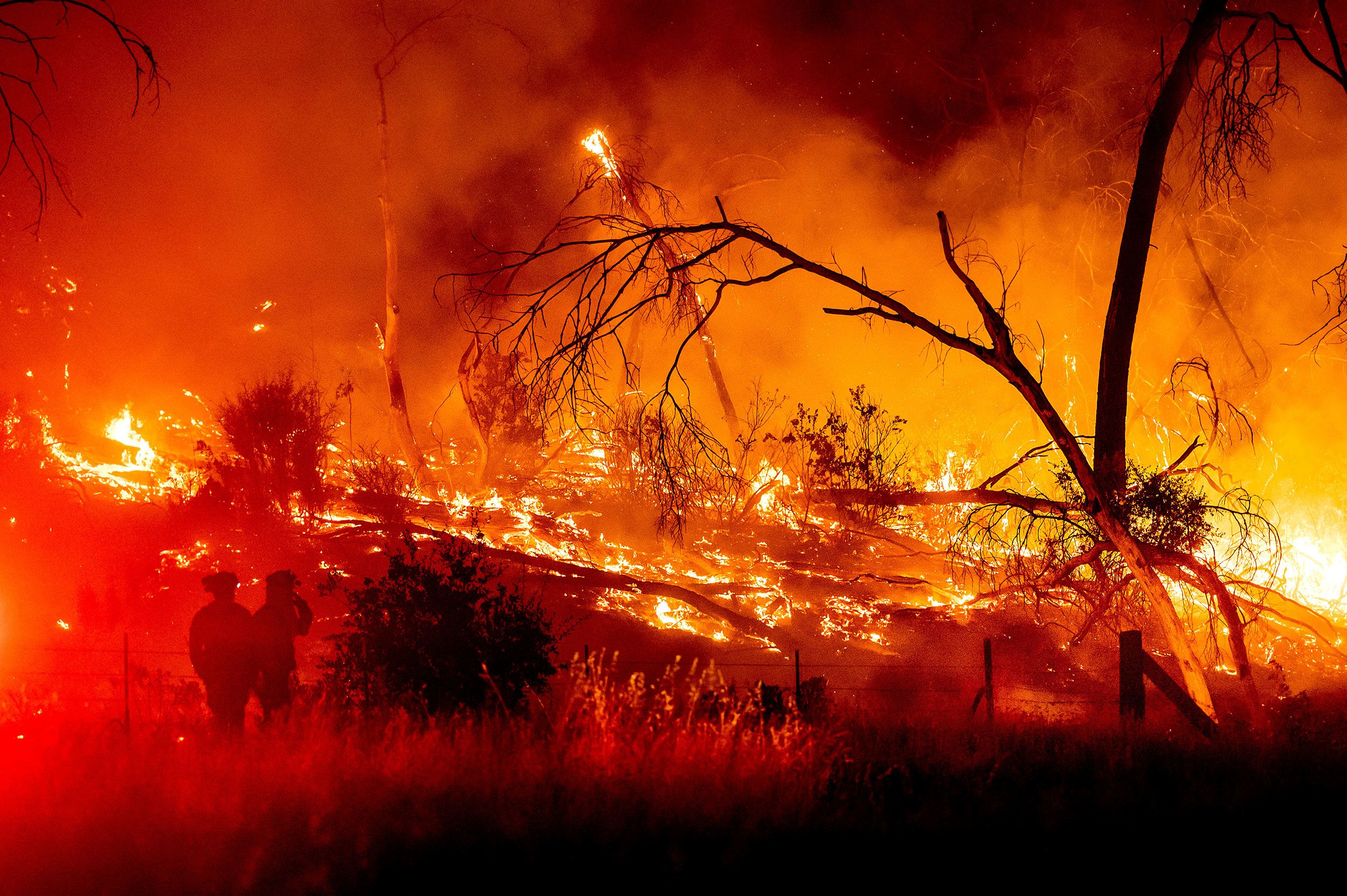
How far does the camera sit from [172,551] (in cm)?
1786

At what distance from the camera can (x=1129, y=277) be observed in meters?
8.20

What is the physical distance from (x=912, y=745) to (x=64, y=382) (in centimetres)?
2654

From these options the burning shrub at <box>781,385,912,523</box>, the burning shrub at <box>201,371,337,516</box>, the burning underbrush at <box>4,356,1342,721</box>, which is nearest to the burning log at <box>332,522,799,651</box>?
the burning underbrush at <box>4,356,1342,721</box>

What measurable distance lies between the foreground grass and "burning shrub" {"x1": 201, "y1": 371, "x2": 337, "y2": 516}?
13.6 meters

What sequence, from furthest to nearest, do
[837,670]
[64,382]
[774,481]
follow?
1. [64,382]
2. [774,481]
3. [837,670]

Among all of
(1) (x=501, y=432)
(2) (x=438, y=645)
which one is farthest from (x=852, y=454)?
(2) (x=438, y=645)

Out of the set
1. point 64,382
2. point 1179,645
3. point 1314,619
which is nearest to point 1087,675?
point 1314,619

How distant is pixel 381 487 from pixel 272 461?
11.1ft

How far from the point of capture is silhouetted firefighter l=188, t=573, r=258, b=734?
795 centimetres

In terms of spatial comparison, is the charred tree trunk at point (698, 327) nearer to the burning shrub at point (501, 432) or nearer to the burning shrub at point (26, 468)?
the burning shrub at point (501, 432)

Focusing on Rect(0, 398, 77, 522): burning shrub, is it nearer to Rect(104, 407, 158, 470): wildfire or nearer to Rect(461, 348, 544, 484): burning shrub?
Rect(104, 407, 158, 470): wildfire

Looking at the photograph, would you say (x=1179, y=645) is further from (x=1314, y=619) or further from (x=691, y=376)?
(x=691, y=376)

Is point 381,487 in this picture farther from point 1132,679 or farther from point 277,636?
point 1132,679

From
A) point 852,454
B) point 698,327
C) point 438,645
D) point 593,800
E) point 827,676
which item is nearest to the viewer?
point 593,800
